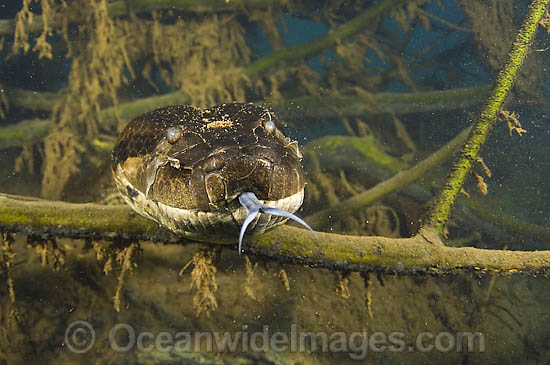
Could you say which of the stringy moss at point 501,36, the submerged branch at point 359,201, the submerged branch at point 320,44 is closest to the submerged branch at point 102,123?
the submerged branch at point 320,44

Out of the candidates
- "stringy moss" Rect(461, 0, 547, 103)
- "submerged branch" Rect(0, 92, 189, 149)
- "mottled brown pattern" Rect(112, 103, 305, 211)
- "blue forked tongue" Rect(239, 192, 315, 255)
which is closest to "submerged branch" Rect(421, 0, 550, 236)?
"mottled brown pattern" Rect(112, 103, 305, 211)

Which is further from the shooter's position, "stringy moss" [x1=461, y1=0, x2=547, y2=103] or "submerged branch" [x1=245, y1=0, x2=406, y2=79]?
"stringy moss" [x1=461, y1=0, x2=547, y2=103]

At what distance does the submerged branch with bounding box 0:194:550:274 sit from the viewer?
1962mm

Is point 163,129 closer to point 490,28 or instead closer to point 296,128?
point 296,128

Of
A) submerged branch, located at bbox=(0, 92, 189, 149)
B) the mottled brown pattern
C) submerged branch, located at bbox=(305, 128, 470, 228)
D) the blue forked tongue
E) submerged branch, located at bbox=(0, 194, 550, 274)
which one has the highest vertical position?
submerged branch, located at bbox=(0, 92, 189, 149)

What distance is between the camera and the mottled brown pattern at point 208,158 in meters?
1.45

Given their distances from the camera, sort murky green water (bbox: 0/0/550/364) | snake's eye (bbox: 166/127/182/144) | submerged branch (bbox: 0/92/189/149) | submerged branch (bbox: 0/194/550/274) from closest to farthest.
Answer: snake's eye (bbox: 166/127/182/144)
submerged branch (bbox: 0/194/550/274)
murky green water (bbox: 0/0/550/364)
submerged branch (bbox: 0/92/189/149)

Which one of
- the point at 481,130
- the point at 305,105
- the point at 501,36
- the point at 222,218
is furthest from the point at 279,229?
the point at 501,36

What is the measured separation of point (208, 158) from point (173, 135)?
364 mm

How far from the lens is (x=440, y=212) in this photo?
2.25 m

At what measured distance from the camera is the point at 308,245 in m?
1.98

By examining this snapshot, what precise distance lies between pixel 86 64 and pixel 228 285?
171 inches

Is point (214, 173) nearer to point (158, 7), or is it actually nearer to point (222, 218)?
point (222, 218)

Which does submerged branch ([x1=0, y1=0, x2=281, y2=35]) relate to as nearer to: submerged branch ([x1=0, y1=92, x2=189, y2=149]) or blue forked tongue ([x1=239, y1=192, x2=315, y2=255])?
submerged branch ([x1=0, y1=92, x2=189, y2=149])
